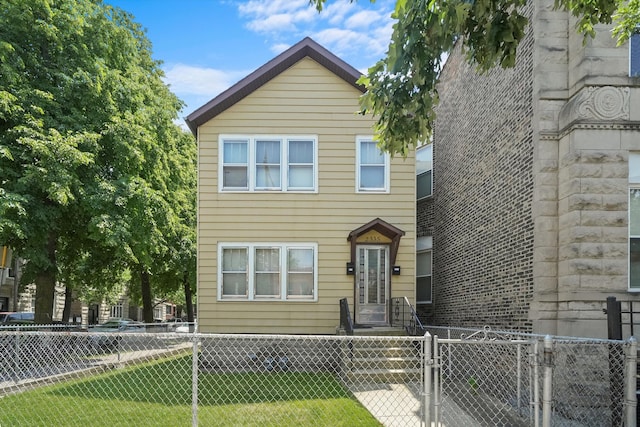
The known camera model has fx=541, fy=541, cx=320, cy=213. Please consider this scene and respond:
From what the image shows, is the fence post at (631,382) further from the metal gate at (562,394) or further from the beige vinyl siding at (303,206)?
the beige vinyl siding at (303,206)

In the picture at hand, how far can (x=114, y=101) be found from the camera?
51.9 ft

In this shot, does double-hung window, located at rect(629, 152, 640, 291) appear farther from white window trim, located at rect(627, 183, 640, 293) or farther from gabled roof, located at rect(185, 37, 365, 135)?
gabled roof, located at rect(185, 37, 365, 135)

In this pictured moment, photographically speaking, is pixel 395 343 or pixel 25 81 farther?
pixel 25 81

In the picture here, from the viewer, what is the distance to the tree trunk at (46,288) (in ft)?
52.3

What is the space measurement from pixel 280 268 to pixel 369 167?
11.4 ft

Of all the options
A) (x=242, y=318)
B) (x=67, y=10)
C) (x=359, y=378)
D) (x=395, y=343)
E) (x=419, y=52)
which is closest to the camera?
(x=419, y=52)

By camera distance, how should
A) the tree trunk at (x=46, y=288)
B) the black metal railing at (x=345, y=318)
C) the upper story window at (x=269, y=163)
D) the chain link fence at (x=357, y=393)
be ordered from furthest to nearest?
the tree trunk at (x=46, y=288), the upper story window at (x=269, y=163), the black metal railing at (x=345, y=318), the chain link fence at (x=357, y=393)

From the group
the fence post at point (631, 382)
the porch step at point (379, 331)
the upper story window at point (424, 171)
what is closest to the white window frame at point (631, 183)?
the fence post at point (631, 382)

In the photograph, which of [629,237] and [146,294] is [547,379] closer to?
[629,237]

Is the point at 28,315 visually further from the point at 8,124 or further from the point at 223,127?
the point at 223,127

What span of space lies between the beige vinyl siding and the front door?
0.28 metres

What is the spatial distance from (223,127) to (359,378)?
720cm

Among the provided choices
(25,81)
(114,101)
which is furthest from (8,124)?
(114,101)

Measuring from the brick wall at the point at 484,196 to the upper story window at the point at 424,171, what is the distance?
0.39 m
